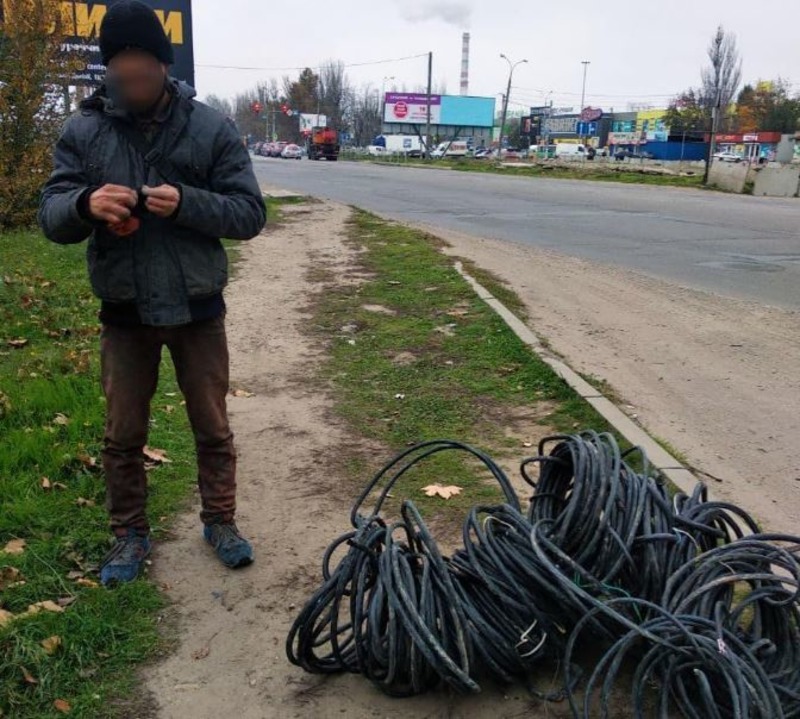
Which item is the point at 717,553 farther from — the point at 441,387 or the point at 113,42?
the point at 441,387

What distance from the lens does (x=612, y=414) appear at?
4.77m

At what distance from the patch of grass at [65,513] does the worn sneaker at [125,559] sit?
0.25 feet

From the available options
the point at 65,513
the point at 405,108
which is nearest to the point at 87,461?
the point at 65,513

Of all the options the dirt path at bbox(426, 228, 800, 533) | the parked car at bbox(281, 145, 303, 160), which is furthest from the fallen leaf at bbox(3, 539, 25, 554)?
the parked car at bbox(281, 145, 303, 160)

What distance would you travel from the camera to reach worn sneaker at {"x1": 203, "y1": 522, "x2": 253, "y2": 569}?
322 cm

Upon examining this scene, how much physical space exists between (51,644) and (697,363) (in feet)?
16.7

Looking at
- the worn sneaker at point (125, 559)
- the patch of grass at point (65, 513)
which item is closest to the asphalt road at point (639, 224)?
the patch of grass at point (65, 513)

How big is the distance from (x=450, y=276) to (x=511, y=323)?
235 cm

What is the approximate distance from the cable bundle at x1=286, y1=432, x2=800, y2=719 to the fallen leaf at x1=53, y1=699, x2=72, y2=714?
685mm

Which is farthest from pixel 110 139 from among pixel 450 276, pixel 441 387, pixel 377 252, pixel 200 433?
pixel 377 252

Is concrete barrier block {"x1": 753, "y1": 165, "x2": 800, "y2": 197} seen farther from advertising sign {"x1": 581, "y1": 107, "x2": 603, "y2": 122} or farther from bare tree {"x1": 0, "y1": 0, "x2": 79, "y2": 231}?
advertising sign {"x1": 581, "y1": 107, "x2": 603, "y2": 122}

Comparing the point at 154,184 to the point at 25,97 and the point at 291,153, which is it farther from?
the point at 291,153

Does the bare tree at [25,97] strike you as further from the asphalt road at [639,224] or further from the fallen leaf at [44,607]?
the fallen leaf at [44,607]

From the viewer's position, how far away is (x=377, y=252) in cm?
1149
